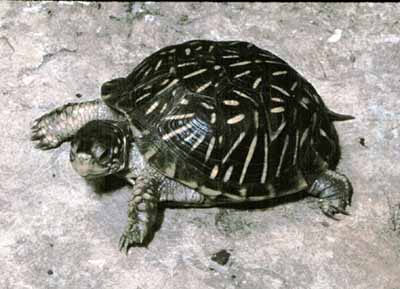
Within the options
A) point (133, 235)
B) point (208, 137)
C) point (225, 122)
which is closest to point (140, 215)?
point (133, 235)

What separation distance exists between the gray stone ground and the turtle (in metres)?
0.15

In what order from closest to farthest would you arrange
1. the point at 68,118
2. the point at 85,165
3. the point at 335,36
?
the point at 85,165 < the point at 68,118 < the point at 335,36

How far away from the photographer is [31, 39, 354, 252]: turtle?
2.98m

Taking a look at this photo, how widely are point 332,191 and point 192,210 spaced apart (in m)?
0.72

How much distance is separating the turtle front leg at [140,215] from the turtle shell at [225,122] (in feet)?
0.44

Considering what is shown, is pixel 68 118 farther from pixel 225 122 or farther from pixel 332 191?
pixel 332 191

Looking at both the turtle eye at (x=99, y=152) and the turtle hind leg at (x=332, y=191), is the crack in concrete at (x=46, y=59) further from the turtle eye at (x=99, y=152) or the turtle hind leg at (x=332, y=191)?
the turtle hind leg at (x=332, y=191)

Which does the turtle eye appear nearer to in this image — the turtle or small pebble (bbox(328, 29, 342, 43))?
the turtle

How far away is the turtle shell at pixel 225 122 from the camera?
2.99 meters

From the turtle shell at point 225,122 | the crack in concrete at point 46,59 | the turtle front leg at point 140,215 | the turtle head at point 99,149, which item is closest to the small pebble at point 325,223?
the turtle shell at point 225,122

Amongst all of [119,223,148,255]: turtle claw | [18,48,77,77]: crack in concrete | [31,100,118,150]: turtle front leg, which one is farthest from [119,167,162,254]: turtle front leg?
[18,48,77,77]: crack in concrete

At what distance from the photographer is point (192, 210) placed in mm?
3287

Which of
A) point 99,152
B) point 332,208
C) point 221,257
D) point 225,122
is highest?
point 225,122

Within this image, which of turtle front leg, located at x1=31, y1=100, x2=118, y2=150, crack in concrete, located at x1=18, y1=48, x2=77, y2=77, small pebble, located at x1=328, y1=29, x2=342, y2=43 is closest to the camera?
turtle front leg, located at x1=31, y1=100, x2=118, y2=150
